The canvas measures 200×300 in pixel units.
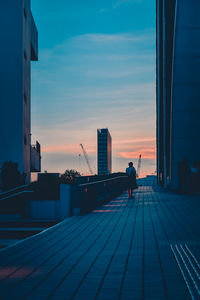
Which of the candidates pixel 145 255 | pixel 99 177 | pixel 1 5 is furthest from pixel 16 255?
pixel 1 5

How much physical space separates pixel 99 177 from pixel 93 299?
549 inches

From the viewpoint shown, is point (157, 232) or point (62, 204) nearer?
point (157, 232)

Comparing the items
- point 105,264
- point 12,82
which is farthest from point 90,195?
point 12,82

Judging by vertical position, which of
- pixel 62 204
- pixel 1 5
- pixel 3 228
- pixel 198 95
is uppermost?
pixel 1 5

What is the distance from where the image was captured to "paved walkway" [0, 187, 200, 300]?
4.33m

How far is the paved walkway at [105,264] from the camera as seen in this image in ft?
14.2

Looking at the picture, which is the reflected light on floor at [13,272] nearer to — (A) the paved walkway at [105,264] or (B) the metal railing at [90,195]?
(A) the paved walkway at [105,264]

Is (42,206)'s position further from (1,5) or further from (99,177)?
(1,5)

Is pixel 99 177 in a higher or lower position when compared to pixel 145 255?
higher

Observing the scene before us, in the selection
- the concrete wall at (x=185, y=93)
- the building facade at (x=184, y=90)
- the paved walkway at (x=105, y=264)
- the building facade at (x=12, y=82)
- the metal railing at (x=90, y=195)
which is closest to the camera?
the paved walkway at (x=105, y=264)

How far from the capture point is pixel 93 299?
4043mm

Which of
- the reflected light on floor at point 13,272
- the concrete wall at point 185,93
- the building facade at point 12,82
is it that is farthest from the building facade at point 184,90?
the reflected light on floor at point 13,272

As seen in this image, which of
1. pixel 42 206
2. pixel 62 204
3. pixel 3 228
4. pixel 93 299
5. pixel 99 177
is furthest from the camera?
pixel 99 177

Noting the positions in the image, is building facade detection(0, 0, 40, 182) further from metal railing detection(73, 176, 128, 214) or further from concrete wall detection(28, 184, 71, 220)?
concrete wall detection(28, 184, 71, 220)
